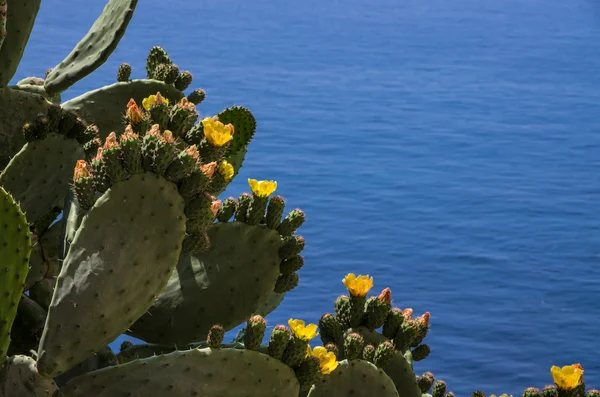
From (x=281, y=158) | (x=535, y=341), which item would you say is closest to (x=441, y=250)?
(x=535, y=341)

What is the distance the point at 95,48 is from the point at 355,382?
78 cm

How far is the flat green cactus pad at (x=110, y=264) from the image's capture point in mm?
1336

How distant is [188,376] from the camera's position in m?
1.39

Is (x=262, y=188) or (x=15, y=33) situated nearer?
(x=262, y=188)

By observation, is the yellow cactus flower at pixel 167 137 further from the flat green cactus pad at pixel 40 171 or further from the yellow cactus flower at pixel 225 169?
the flat green cactus pad at pixel 40 171

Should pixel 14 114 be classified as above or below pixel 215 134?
above

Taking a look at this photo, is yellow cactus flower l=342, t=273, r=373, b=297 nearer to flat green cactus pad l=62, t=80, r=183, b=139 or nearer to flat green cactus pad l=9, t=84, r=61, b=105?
flat green cactus pad l=62, t=80, r=183, b=139

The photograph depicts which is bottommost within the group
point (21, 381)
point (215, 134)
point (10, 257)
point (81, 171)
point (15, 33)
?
point (21, 381)

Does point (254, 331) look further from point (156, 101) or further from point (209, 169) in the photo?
point (156, 101)

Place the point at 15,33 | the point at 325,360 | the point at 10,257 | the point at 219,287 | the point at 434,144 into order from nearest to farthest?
the point at 10,257, the point at 325,360, the point at 219,287, the point at 15,33, the point at 434,144

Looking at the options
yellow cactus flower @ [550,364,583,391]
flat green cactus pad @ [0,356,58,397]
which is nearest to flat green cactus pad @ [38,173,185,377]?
flat green cactus pad @ [0,356,58,397]

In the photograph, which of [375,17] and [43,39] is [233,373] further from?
[375,17]

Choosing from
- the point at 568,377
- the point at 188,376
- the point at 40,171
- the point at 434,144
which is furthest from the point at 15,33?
the point at 434,144

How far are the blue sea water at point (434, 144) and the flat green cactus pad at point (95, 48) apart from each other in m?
4.35
